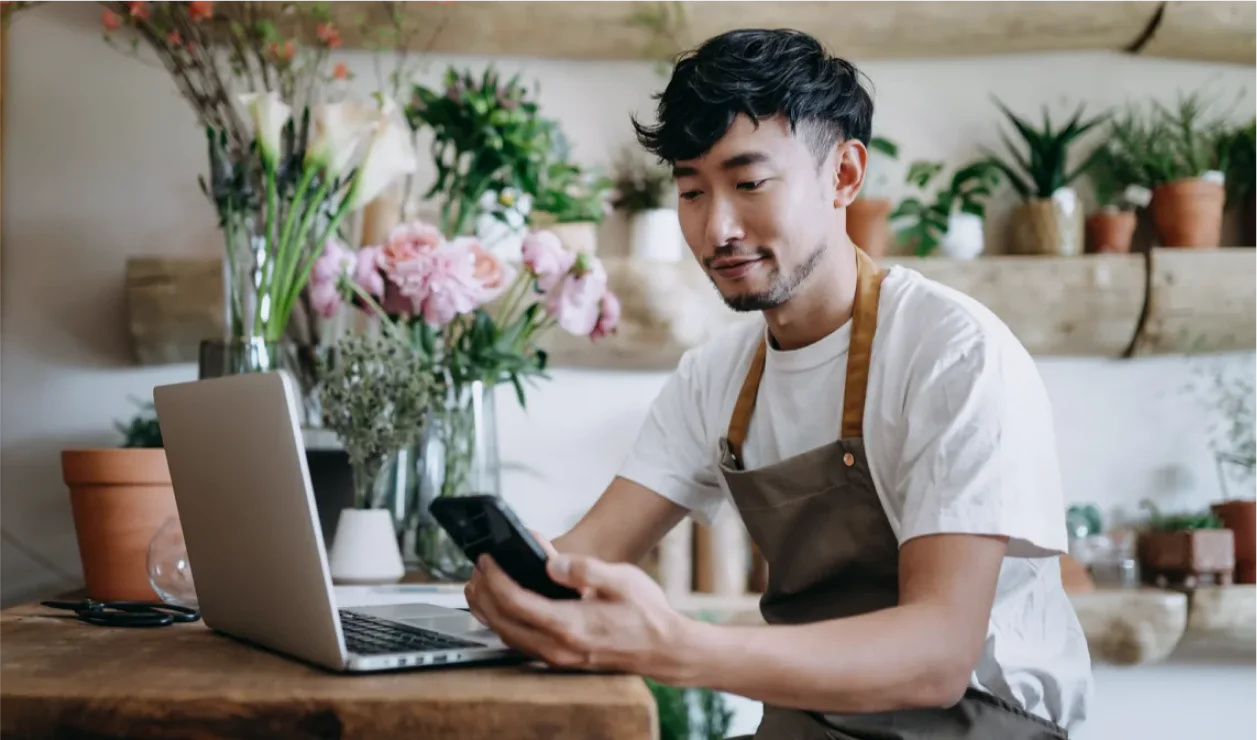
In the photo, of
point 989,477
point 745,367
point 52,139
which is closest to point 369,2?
point 52,139

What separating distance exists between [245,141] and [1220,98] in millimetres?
2195

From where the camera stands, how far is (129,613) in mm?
1255

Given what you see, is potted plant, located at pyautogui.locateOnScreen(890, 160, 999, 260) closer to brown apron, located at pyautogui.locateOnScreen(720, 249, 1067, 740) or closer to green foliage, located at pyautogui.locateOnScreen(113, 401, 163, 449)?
brown apron, located at pyautogui.locateOnScreen(720, 249, 1067, 740)

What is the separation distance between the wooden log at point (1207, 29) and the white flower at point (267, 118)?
190 centimetres

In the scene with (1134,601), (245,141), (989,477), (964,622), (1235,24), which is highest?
(1235,24)

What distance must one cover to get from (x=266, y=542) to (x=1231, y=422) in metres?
2.37

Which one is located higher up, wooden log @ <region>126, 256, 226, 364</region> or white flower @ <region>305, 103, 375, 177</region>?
white flower @ <region>305, 103, 375, 177</region>

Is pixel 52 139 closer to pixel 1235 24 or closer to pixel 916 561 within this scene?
pixel 916 561

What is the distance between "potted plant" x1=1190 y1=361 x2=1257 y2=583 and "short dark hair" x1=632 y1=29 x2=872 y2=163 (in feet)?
5.12

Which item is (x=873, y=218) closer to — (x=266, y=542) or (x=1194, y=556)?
(x=1194, y=556)

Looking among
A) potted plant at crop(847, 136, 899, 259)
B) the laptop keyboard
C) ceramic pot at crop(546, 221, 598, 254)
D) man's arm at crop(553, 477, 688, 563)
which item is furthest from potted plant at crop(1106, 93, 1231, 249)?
the laptop keyboard

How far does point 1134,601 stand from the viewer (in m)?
2.31

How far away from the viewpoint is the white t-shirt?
1.13 meters

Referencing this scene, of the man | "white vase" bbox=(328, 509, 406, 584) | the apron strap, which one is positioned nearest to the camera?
the man
